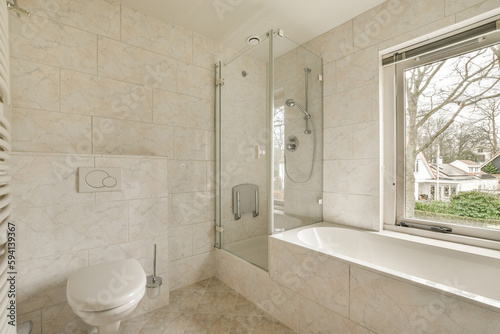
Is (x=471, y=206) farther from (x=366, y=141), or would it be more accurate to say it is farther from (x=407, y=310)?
(x=407, y=310)

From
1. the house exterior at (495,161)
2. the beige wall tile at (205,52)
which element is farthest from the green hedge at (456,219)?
the beige wall tile at (205,52)

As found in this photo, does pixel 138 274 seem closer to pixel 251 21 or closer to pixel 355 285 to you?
pixel 355 285

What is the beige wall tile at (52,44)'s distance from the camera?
59.4 inches

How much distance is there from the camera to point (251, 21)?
2084 mm

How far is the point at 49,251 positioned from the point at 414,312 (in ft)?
6.73

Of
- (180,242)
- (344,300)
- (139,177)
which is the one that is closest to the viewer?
(344,300)

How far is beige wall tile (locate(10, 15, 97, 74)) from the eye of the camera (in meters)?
1.51

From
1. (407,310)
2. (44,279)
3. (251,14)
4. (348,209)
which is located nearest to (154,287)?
(44,279)

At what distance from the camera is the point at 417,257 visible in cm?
164

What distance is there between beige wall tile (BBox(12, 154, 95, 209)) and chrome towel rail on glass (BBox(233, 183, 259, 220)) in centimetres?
115

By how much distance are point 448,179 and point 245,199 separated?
1589 millimetres

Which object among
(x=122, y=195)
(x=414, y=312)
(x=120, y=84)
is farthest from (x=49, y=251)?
(x=414, y=312)

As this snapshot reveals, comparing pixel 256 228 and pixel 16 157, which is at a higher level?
pixel 16 157

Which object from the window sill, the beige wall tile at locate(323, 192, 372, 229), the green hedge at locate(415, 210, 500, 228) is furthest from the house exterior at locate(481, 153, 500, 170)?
the beige wall tile at locate(323, 192, 372, 229)
